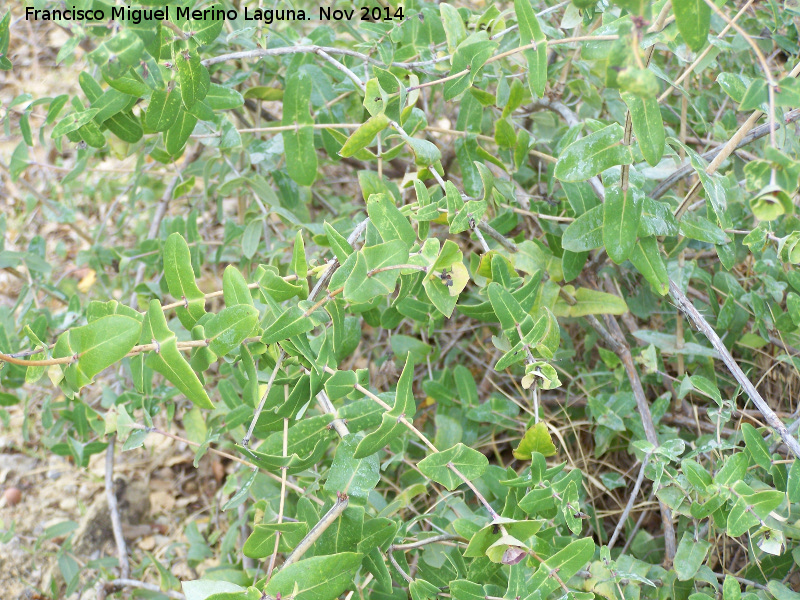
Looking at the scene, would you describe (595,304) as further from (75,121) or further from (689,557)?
(75,121)

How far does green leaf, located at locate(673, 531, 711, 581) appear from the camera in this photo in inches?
50.1

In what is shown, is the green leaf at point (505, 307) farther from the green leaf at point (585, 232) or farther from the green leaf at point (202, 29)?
the green leaf at point (202, 29)

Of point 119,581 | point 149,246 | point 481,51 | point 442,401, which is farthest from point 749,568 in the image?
point 149,246

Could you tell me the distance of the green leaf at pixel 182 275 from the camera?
116cm

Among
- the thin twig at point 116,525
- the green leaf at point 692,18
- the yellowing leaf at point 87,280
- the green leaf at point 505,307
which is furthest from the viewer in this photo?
the yellowing leaf at point 87,280

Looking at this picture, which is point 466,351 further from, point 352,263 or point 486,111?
point 352,263

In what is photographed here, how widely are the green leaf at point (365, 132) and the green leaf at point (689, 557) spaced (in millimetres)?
989

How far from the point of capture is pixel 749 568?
1414 mm

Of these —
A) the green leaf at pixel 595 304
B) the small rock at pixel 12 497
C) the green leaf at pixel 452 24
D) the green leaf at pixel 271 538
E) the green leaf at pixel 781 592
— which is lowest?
the small rock at pixel 12 497

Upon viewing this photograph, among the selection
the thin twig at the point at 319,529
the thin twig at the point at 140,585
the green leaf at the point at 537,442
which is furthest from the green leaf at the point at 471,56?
the thin twig at the point at 140,585

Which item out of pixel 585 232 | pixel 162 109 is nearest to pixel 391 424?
pixel 585 232

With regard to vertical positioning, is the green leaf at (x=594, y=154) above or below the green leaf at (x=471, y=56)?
below

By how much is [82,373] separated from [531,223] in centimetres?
127

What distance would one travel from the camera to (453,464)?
3.81 feet
